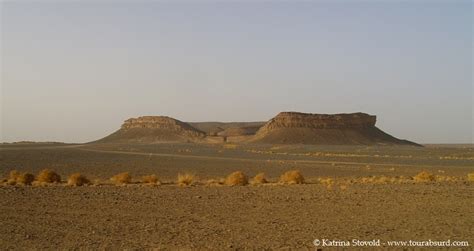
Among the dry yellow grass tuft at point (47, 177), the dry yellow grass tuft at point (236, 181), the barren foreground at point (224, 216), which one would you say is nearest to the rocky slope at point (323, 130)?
the dry yellow grass tuft at point (47, 177)

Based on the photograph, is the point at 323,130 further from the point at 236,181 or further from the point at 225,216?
the point at 225,216

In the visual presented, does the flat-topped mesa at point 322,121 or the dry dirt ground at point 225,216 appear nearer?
the dry dirt ground at point 225,216

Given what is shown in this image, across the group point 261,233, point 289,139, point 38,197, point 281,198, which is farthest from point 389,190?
point 289,139

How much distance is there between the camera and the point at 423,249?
11930mm

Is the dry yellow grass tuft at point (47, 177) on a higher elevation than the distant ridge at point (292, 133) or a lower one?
lower

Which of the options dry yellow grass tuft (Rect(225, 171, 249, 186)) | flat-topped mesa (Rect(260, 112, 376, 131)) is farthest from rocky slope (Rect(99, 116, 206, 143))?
dry yellow grass tuft (Rect(225, 171, 249, 186))

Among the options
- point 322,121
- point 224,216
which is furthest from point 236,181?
point 322,121

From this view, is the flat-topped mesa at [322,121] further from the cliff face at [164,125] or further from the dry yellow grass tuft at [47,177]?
the dry yellow grass tuft at [47,177]

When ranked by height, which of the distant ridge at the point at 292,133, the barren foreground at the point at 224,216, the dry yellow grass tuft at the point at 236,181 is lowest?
the barren foreground at the point at 224,216

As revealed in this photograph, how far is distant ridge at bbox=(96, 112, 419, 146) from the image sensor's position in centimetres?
15475

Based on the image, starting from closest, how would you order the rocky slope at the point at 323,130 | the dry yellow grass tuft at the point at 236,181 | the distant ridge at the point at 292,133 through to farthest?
the dry yellow grass tuft at the point at 236,181, the rocky slope at the point at 323,130, the distant ridge at the point at 292,133

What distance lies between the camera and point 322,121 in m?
163

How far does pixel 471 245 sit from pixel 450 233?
1.55 m

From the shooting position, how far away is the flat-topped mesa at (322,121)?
16238cm
